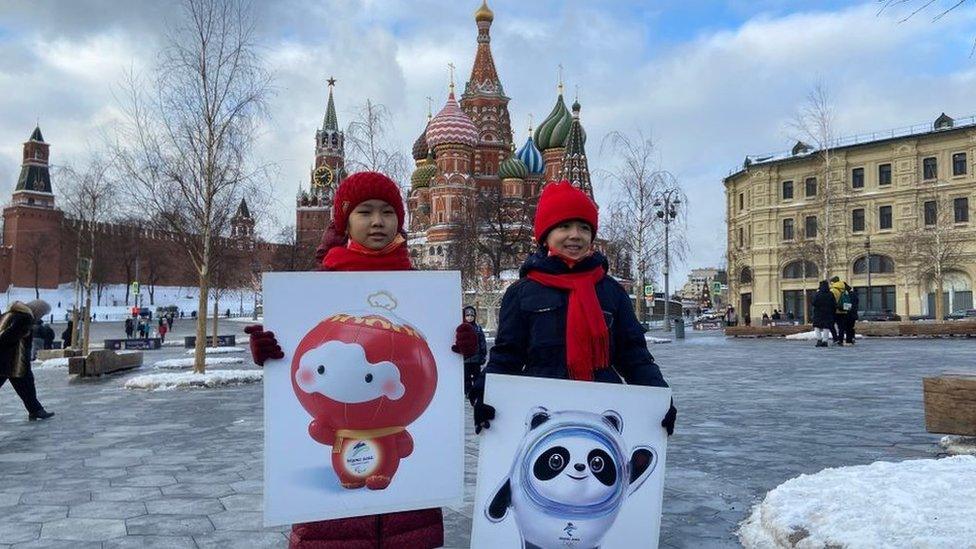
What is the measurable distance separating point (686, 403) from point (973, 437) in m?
4.02

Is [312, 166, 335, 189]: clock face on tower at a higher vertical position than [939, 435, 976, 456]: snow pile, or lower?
higher

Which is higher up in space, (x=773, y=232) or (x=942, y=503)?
(x=773, y=232)

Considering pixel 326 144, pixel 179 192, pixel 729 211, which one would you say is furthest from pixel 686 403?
pixel 326 144

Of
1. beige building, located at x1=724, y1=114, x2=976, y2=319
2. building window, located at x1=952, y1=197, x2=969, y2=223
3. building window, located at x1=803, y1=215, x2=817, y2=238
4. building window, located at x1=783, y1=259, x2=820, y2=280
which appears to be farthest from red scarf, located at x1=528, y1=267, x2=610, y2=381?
building window, located at x1=952, y1=197, x2=969, y2=223

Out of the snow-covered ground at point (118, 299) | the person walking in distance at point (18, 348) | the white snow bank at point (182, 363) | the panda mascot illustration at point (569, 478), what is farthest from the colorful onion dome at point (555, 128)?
the panda mascot illustration at point (569, 478)

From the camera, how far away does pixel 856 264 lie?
1976 inches

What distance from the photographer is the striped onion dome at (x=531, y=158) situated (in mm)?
68188

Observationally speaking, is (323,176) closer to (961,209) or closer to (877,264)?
(877,264)

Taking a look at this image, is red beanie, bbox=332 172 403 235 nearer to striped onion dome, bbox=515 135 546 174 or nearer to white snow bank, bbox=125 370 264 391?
white snow bank, bbox=125 370 264 391

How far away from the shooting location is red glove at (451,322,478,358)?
2.88 meters

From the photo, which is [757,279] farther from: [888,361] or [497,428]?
[497,428]

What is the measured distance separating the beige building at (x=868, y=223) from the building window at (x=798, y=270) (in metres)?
0.07

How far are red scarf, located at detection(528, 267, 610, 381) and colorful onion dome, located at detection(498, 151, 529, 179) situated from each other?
63.4 m

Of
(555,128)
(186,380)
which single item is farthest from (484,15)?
(186,380)
